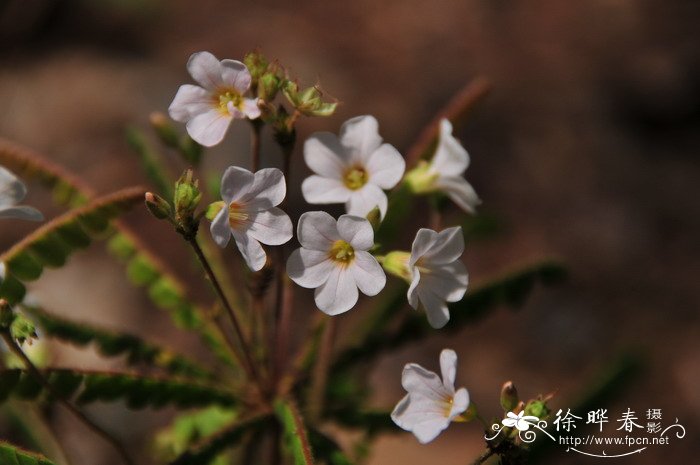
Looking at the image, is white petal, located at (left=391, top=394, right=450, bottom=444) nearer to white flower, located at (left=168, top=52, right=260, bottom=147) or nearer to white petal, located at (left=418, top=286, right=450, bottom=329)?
white petal, located at (left=418, top=286, right=450, bottom=329)

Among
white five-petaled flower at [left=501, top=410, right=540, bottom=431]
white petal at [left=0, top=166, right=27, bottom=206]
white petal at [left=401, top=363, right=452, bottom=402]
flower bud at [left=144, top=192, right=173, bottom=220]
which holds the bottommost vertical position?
white five-petaled flower at [left=501, top=410, right=540, bottom=431]

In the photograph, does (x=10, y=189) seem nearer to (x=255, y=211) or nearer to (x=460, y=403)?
(x=255, y=211)

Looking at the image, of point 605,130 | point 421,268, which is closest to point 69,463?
point 421,268

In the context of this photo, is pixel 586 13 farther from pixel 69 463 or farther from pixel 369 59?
pixel 69 463

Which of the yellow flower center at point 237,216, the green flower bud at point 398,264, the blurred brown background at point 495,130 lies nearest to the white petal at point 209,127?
the yellow flower center at point 237,216

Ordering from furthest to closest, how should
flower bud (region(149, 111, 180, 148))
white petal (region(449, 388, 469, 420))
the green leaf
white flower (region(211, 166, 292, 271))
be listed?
flower bud (region(149, 111, 180, 148)), the green leaf, white flower (region(211, 166, 292, 271)), white petal (region(449, 388, 469, 420))

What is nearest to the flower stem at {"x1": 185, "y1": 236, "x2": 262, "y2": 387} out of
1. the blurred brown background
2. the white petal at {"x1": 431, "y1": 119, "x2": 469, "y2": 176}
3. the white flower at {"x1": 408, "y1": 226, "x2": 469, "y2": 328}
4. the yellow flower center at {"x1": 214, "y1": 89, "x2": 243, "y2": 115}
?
the yellow flower center at {"x1": 214, "y1": 89, "x2": 243, "y2": 115}

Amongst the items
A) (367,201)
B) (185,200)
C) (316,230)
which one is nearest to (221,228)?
(185,200)
